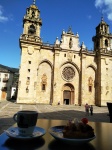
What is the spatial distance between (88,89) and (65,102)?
A: 5.86 meters

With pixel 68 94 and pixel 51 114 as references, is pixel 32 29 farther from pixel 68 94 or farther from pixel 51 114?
pixel 51 114

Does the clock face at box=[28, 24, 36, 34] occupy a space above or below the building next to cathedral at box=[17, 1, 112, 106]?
above

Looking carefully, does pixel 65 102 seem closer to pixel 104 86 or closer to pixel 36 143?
pixel 104 86

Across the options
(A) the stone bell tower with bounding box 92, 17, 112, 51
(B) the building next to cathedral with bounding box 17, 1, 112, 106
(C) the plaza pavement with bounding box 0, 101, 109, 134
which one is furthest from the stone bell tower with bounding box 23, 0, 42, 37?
(C) the plaza pavement with bounding box 0, 101, 109, 134

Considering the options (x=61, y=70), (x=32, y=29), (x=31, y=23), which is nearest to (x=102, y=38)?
(x=61, y=70)

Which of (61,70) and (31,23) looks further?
(31,23)

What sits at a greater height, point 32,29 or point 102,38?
point 32,29

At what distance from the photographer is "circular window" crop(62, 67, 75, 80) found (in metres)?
33.6

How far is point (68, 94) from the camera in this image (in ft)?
110

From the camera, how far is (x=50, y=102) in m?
31.1

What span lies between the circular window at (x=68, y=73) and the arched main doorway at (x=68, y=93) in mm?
1591

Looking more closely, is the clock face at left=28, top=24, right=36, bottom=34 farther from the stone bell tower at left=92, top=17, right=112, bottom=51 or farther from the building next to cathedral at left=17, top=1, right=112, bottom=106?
the stone bell tower at left=92, top=17, right=112, bottom=51

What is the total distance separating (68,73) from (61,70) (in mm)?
1759

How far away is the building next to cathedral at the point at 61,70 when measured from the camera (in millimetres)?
30156
